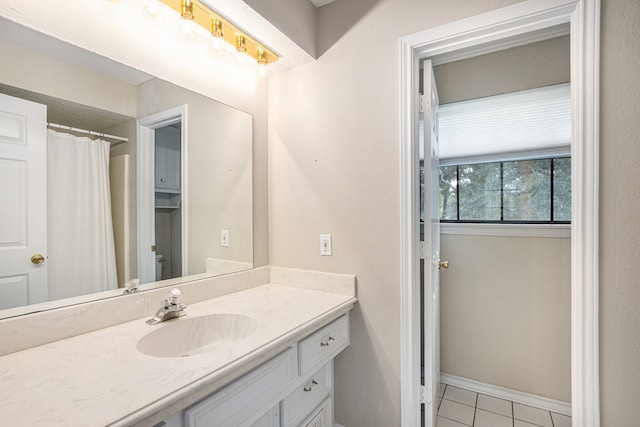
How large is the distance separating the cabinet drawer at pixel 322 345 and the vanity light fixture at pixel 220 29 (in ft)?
4.50

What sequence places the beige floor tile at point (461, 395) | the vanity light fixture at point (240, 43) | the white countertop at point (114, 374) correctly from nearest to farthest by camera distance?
the white countertop at point (114, 374), the vanity light fixture at point (240, 43), the beige floor tile at point (461, 395)

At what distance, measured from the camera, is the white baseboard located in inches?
75.4

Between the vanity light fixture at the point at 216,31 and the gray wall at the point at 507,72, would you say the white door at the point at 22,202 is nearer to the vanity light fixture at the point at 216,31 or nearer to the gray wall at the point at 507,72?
the vanity light fixture at the point at 216,31

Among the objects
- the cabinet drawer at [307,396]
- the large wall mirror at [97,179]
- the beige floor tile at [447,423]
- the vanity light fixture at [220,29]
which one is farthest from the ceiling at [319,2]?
the beige floor tile at [447,423]

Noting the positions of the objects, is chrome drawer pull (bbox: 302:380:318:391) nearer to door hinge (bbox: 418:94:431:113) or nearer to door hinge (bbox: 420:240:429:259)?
door hinge (bbox: 420:240:429:259)

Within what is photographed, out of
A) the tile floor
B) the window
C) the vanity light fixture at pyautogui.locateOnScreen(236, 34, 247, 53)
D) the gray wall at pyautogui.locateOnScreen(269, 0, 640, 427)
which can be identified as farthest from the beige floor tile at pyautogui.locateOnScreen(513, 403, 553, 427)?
the vanity light fixture at pyautogui.locateOnScreen(236, 34, 247, 53)

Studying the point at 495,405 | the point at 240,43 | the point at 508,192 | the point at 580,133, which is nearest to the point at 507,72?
the point at 508,192

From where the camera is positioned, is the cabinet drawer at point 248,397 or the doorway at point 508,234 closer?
the cabinet drawer at point 248,397

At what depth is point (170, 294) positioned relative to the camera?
3.90 ft

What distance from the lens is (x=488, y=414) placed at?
6.23ft

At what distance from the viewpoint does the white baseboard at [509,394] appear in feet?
6.28

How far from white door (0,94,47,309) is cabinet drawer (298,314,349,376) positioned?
0.89 m

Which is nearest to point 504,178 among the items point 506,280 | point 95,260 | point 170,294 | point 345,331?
point 506,280

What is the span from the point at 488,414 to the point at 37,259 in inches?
95.6
